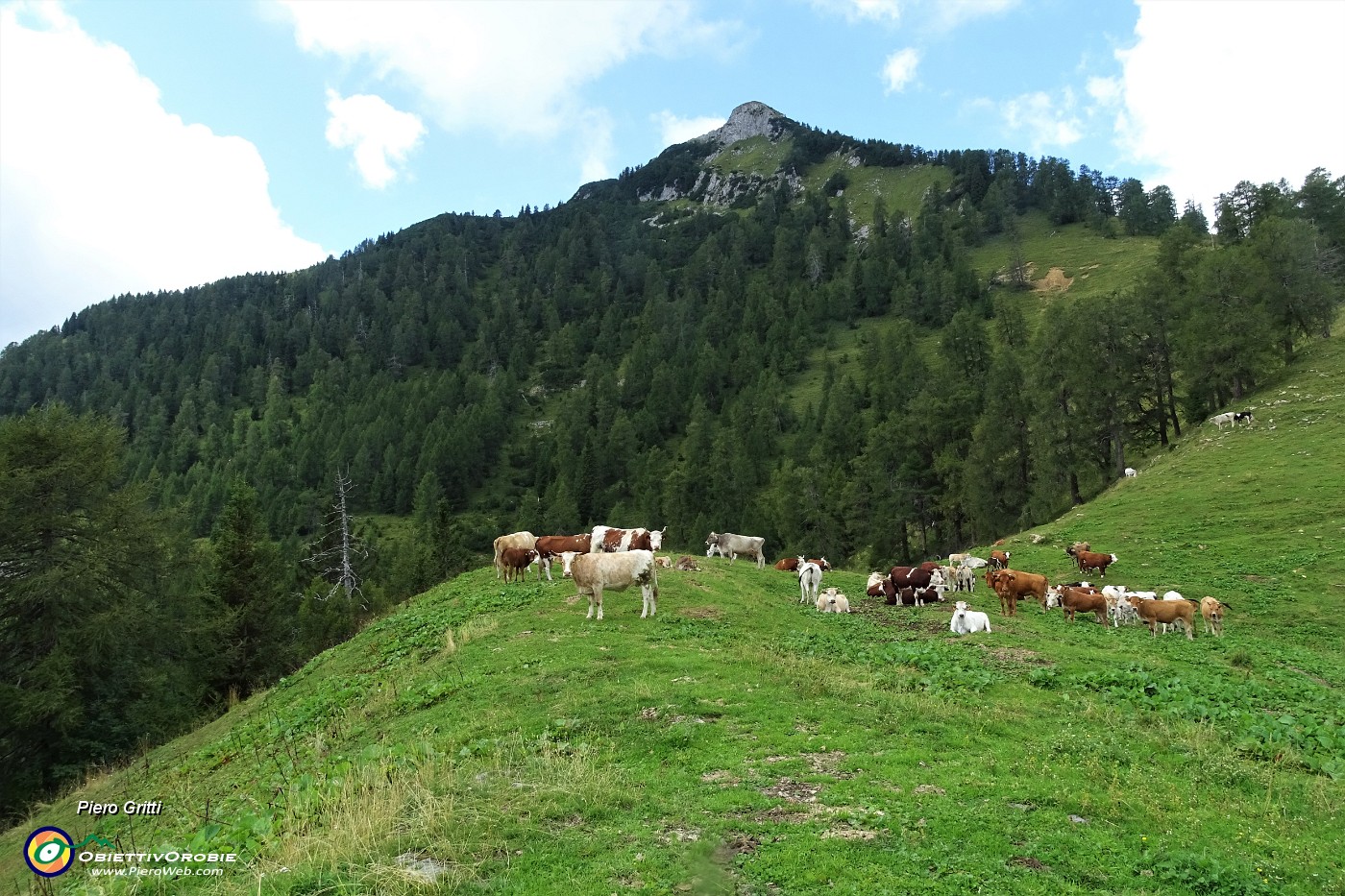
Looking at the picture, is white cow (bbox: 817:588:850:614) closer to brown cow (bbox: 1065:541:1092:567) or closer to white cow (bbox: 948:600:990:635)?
white cow (bbox: 948:600:990:635)

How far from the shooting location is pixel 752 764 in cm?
943

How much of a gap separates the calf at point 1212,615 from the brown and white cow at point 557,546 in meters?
23.5

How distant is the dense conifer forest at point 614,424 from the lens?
1211 inches

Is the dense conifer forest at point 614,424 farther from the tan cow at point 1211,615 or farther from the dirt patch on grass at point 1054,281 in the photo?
the tan cow at point 1211,615

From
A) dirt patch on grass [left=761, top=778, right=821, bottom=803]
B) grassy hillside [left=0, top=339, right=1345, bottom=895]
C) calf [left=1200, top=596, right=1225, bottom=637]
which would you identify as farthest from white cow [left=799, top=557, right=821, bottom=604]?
dirt patch on grass [left=761, top=778, right=821, bottom=803]

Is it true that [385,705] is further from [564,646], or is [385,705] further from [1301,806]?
[1301,806]

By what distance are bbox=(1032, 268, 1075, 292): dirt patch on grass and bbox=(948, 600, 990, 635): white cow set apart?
13103cm

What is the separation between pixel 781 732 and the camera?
10680mm

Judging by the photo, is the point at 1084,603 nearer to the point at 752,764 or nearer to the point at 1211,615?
the point at 1211,615

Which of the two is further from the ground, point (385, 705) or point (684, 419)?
point (684, 419)

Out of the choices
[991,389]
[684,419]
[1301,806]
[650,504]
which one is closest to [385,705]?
[1301,806]

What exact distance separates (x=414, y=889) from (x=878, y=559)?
Answer: 6739 cm

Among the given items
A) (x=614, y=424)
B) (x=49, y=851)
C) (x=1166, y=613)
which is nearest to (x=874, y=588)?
(x=1166, y=613)

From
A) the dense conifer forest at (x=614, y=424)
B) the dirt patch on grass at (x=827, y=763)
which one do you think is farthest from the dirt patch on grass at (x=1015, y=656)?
the dense conifer forest at (x=614, y=424)
